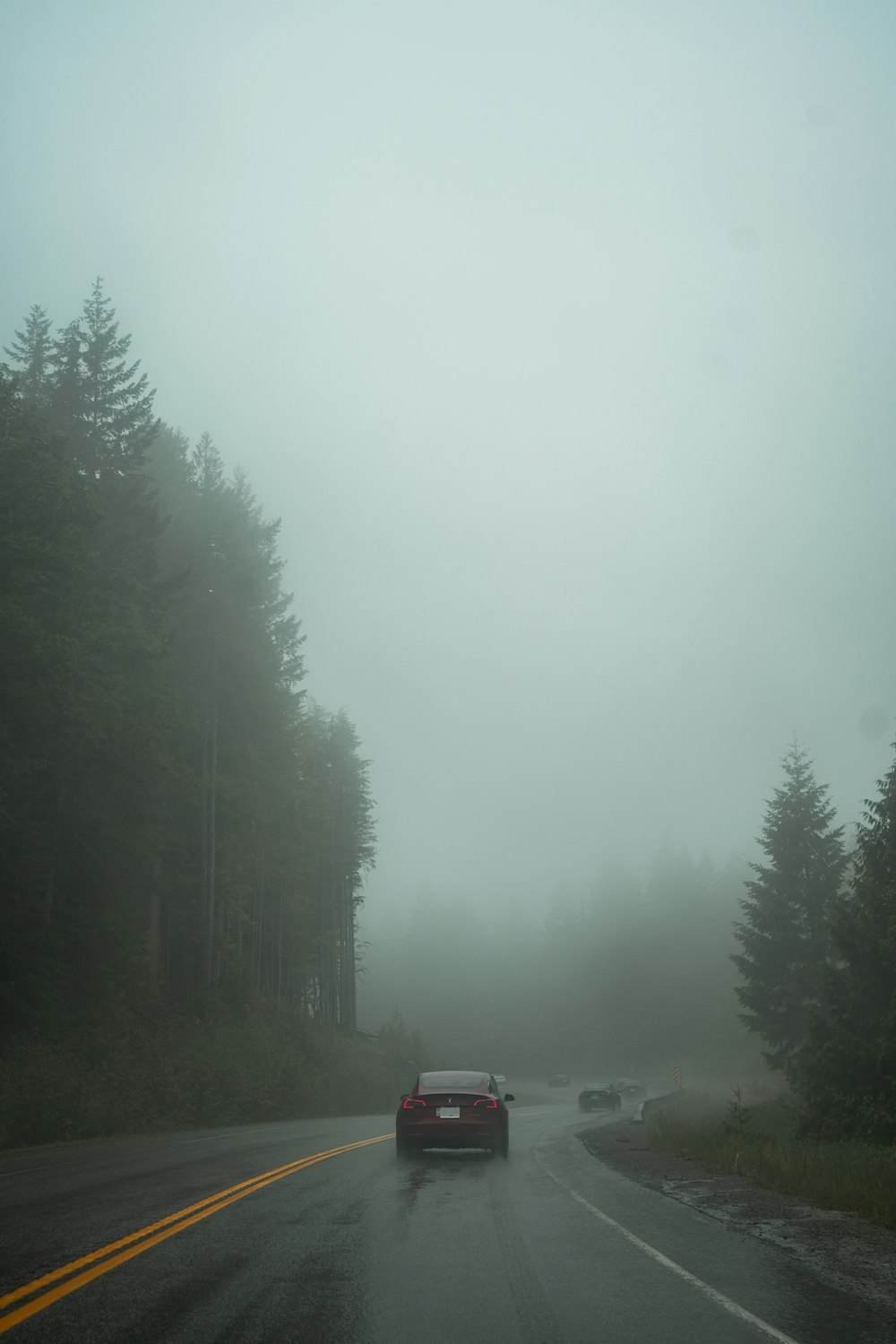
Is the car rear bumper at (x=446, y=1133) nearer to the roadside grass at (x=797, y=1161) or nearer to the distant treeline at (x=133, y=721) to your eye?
the roadside grass at (x=797, y=1161)

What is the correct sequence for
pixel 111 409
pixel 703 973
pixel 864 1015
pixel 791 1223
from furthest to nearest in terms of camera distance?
A: pixel 703 973, pixel 111 409, pixel 864 1015, pixel 791 1223

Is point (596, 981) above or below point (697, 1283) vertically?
below

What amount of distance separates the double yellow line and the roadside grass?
733 cm

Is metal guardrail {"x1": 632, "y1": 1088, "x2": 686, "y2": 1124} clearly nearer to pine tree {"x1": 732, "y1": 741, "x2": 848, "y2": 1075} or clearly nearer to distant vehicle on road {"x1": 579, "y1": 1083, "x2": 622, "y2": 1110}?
distant vehicle on road {"x1": 579, "y1": 1083, "x2": 622, "y2": 1110}

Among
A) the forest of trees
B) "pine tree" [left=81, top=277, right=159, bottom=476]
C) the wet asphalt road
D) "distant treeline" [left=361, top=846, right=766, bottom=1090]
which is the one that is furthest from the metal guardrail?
"pine tree" [left=81, top=277, right=159, bottom=476]

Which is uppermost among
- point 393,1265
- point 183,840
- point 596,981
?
point 183,840

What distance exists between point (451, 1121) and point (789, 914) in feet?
80.3

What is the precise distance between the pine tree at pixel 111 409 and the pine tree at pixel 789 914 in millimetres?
27646

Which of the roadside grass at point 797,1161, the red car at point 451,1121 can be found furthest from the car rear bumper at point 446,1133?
the roadside grass at point 797,1161

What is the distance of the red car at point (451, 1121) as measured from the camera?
16969 millimetres

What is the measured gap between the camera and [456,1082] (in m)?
18.1

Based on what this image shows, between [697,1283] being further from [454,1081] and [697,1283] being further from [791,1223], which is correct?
[454,1081]

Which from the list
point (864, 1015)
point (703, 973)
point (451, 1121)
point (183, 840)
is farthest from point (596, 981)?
point (451, 1121)

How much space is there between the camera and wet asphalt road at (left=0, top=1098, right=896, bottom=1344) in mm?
6059
